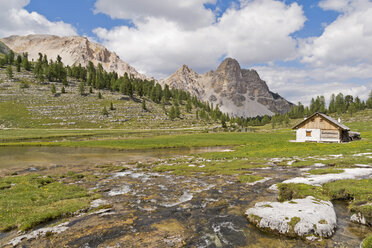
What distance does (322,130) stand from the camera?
58.0 meters

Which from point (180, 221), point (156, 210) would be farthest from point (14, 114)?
point (180, 221)

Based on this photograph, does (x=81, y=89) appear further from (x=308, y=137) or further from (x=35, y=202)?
(x=35, y=202)

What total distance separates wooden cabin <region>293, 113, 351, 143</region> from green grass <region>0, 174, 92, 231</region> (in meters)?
60.0

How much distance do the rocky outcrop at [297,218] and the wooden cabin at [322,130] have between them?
51.8 meters

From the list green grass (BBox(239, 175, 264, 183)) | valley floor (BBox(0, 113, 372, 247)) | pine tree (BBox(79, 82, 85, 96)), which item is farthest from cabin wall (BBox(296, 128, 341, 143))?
pine tree (BBox(79, 82, 85, 96))

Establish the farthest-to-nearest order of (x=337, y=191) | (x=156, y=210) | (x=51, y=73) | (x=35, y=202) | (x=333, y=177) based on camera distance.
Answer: (x=51, y=73)
(x=333, y=177)
(x=35, y=202)
(x=337, y=191)
(x=156, y=210)

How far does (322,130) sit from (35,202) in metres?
65.2

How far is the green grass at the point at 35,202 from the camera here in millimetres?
13516

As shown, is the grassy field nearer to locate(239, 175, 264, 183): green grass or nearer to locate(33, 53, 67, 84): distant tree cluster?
locate(239, 175, 264, 183): green grass

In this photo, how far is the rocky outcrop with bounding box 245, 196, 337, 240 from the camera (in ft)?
36.1

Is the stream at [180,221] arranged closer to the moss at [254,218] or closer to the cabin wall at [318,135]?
the moss at [254,218]

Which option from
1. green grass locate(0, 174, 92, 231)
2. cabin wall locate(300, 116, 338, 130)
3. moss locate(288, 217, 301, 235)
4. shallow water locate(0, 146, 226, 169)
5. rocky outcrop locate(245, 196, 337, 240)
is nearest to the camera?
rocky outcrop locate(245, 196, 337, 240)

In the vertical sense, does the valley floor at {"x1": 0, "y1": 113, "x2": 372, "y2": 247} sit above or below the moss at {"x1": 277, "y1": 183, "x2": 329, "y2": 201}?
below

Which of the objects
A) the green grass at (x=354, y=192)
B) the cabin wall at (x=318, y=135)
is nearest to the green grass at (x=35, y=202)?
the green grass at (x=354, y=192)
